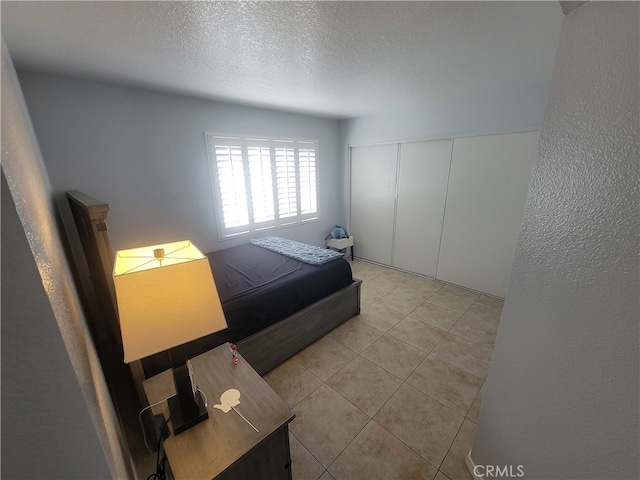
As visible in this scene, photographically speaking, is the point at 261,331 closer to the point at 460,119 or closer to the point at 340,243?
the point at 340,243

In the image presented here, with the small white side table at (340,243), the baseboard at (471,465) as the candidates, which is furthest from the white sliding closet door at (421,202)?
the baseboard at (471,465)

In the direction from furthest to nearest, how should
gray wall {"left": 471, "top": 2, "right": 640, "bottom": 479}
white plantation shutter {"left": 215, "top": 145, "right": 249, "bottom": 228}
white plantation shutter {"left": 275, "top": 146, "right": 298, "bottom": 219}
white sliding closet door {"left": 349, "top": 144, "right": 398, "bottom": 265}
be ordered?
white sliding closet door {"left": 349, "top": 144, "right": 398, "bottom": 265} → white plantation shutter {"left": 275, "top": 146, "right": 298, "bottom": 219} → white plantation shutter {"left": 215, "top": 145, "right": 249, "bottom": 228} → gray wall {"left": 471, "top": 2, "right": 640, "bottom": 479}

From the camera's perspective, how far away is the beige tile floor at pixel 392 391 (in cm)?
144

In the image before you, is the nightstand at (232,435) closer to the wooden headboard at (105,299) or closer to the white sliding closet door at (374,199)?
the wooden headboard at (105,299)

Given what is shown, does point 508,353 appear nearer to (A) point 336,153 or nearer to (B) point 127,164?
(B) point 127,164

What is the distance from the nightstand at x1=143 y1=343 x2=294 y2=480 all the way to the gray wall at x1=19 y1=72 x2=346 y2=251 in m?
1.97

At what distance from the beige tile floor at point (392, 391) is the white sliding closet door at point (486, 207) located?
0.44 meters

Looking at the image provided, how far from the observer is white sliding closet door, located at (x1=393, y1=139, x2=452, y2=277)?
10.8ft

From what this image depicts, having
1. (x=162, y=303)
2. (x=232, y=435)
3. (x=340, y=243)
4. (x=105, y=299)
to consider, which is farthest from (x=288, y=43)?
(x=340, y=243)

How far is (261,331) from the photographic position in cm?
197

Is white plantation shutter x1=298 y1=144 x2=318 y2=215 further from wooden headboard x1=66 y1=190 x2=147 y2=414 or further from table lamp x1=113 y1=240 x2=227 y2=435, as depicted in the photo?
table lamp x1=113 y1=240 x2=227 y2=435

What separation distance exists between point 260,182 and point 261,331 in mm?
2128

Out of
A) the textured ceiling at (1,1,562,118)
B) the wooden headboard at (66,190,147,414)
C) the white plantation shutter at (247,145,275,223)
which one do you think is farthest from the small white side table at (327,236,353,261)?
the wooden headboard at (66,190,147,414)

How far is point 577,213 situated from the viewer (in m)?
0.84
